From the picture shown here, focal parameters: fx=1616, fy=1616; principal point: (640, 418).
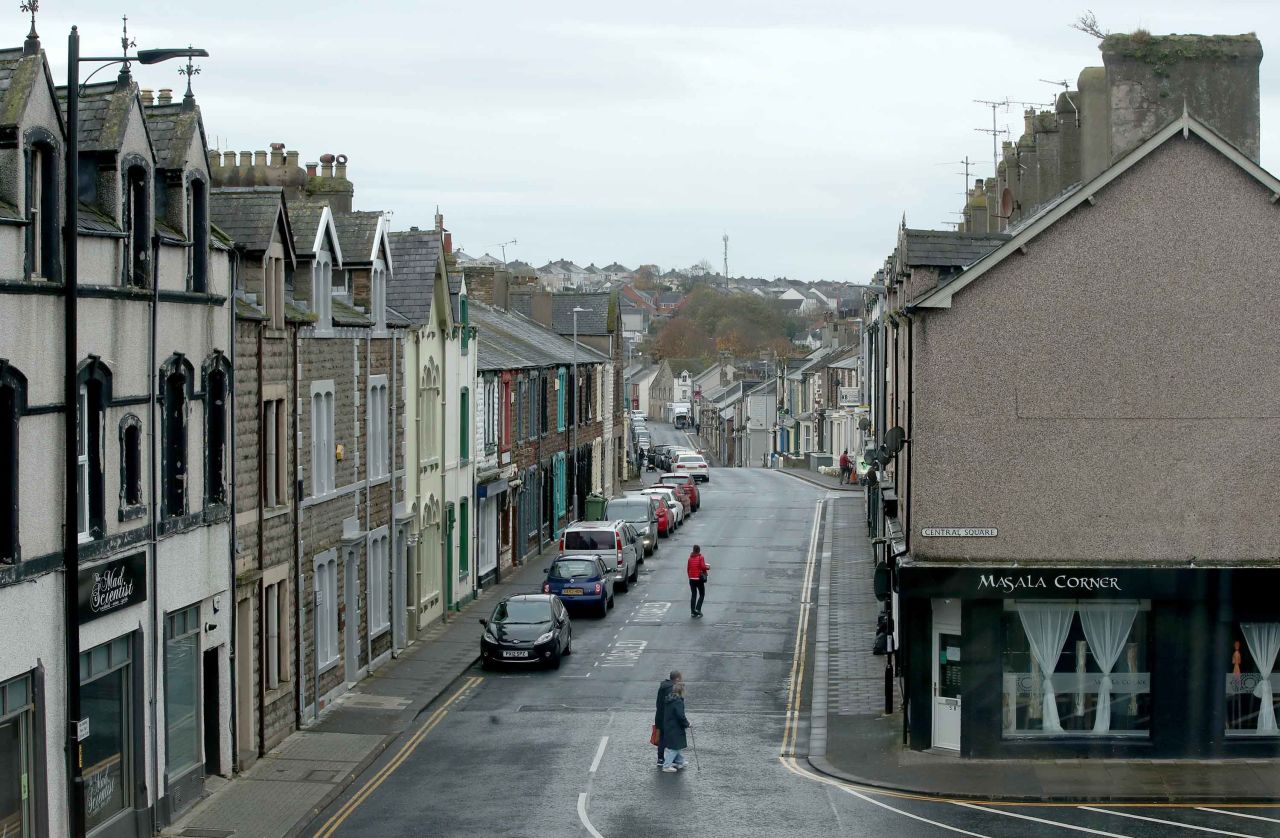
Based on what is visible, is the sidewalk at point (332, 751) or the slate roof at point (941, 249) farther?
the slate roof at point (941, 249)

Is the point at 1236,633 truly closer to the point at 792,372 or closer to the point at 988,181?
the point at 988,181

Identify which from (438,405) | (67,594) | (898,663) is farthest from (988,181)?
(67,594)

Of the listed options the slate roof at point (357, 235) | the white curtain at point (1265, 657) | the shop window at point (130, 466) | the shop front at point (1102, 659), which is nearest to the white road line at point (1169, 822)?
the shop front at point (1102, 659)

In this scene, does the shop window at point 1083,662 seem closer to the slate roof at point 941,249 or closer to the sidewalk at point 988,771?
the sidewalk at point 988,771

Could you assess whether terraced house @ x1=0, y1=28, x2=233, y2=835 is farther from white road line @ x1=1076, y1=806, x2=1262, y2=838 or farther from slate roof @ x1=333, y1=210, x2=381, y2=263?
white road line @ x1=1076, y1=806, x2=1262, y2=838

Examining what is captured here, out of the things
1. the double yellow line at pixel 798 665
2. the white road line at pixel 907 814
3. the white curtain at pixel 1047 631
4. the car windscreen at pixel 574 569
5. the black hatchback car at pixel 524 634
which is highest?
the white curtain at pixel 1047 631

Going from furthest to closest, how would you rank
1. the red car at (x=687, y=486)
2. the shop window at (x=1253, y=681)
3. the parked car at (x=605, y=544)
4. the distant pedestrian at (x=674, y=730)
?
the red car at (x=687, y=486)
the parked car at (x=605, y=544)
the shop window at (x=1253, y=681)
the distant pedestrian at (x=674, y=730)

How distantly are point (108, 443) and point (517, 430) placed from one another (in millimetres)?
31324

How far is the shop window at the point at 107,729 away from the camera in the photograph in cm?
1894

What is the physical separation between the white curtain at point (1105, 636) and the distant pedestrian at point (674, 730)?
6239 millimetres

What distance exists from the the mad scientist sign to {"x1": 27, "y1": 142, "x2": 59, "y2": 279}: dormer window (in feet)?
11.7

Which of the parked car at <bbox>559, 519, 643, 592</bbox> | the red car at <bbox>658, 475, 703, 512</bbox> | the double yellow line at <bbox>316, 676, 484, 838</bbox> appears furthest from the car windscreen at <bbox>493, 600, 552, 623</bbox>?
the red car at <bbox>658, 475, 703, 512</bbox>

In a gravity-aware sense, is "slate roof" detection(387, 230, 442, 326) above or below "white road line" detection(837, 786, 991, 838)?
above

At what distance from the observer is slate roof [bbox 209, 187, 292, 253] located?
2527cm
